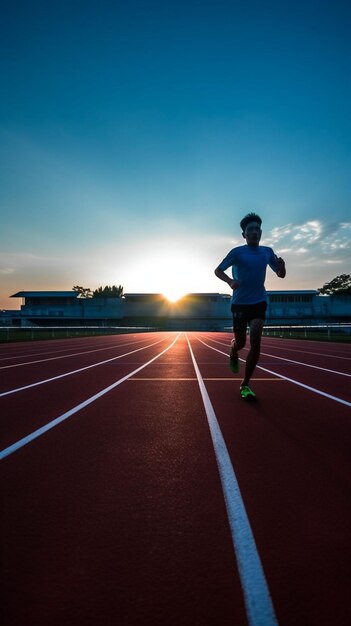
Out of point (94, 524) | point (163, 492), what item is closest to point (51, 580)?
point (94, 524)

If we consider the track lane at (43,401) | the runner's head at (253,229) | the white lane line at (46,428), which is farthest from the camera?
the runner's head at (253,229)

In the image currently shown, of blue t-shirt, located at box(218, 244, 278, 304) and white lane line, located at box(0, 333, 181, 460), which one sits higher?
blue t-shirt, located at box(218, 244, 278, 304)

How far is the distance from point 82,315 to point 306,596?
71323 mm

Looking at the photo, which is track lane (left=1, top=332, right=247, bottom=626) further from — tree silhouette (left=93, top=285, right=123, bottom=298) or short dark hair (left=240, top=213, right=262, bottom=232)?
tree silhouette (left=93, top=285, right=123, bottom=298)

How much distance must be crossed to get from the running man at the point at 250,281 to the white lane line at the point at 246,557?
7.36 ft

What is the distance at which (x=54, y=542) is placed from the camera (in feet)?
5.12

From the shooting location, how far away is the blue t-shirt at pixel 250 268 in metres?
4.69

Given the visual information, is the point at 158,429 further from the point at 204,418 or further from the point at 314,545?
the point at 314,545

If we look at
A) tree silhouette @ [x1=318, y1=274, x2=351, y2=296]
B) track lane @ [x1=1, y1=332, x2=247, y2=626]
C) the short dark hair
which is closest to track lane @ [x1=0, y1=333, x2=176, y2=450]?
track lane @ [x1=1, y1=332, x2=247, y2=626]

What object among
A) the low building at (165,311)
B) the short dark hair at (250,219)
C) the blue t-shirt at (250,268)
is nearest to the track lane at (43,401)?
the blue t-shirt at (250,268)

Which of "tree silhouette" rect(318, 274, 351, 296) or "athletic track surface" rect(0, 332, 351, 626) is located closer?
"athletic track surface" rect(0, 332, 351, 626)

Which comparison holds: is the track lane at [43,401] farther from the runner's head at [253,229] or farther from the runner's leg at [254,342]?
the runner's head at [253,229]

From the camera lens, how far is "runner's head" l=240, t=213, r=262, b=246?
481 cm

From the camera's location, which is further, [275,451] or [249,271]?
[249,271]
